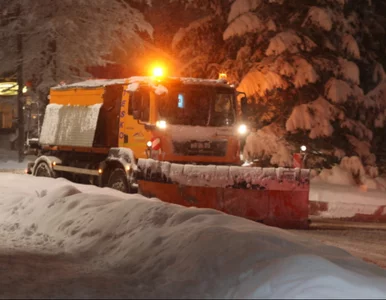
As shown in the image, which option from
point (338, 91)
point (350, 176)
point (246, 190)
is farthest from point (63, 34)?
point (246, 190)

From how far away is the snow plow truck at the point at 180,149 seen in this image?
1278 cm

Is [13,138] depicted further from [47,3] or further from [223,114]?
[223,114]

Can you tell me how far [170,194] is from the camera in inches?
519

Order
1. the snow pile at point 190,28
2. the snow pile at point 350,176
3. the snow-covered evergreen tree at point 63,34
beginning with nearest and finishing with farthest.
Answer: the snow pile at point 350,176 → the snow pile at point 190,28 → the snow-covered evergreen tree at point 63,34

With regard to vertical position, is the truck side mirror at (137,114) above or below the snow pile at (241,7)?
below

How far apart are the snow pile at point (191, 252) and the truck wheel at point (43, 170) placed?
6667 millimetres

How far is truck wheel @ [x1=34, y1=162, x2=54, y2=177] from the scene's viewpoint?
57.5 ft

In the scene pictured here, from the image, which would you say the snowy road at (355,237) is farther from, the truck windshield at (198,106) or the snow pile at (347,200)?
the truck windshield at (198,106)

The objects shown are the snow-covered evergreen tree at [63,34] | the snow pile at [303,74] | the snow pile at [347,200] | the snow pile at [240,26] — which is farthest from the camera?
the snow-covered evergreen tree at [63,34]

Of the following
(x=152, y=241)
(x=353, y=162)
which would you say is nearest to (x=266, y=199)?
(x=152, y=241)

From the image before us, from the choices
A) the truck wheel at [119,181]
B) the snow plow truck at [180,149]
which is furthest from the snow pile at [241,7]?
the truck wheel at [119,181]

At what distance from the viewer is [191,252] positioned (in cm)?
718

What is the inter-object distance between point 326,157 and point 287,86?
8.69ft

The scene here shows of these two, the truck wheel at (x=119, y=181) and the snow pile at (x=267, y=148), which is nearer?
the truck wheel at (x=119, y=181)
